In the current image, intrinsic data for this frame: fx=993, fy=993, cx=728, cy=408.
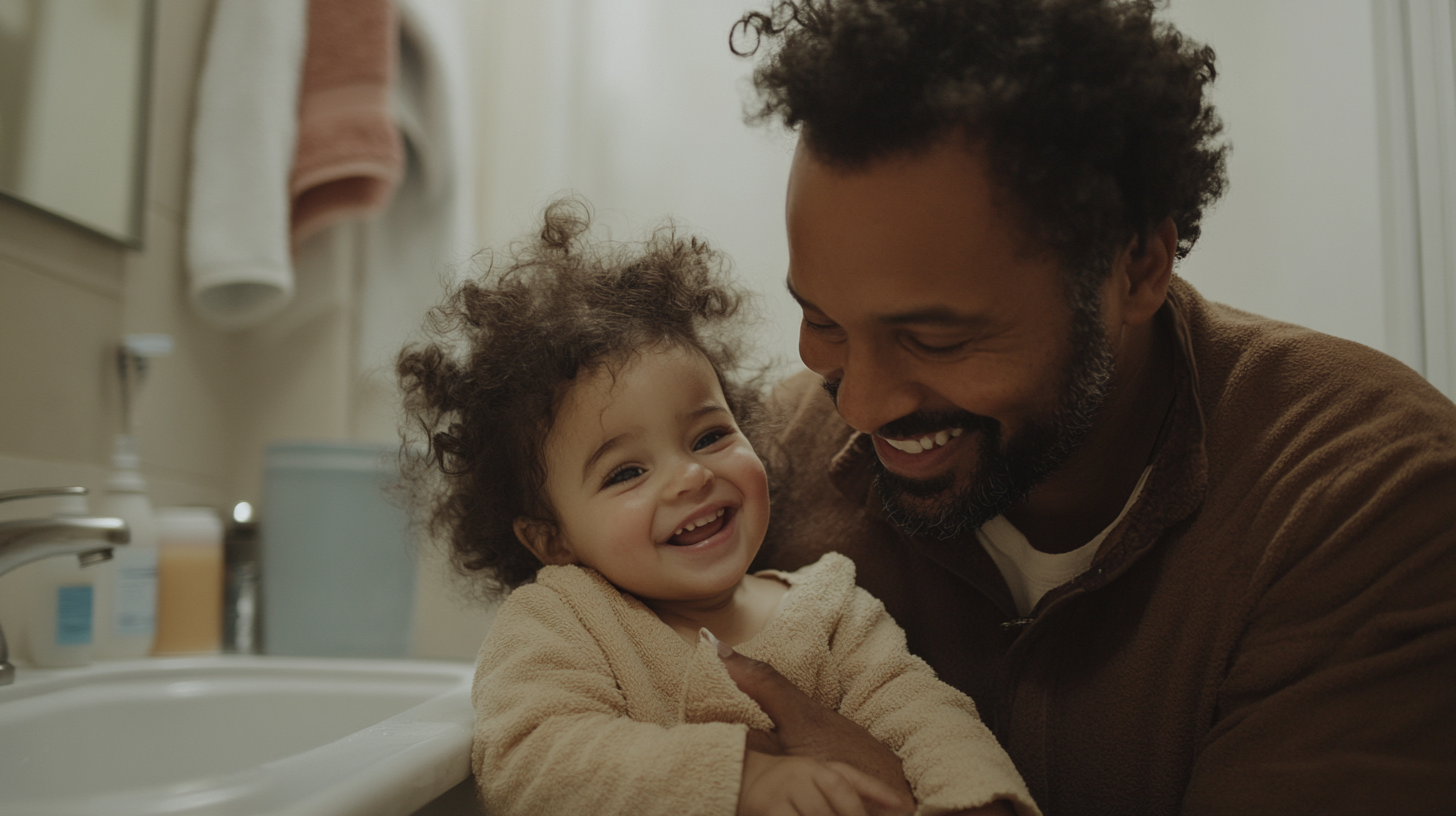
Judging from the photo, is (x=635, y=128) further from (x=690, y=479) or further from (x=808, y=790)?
(x=808, y=790)

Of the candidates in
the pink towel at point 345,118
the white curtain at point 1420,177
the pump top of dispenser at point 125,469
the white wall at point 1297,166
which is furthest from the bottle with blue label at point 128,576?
the white curtain at point 1420,177

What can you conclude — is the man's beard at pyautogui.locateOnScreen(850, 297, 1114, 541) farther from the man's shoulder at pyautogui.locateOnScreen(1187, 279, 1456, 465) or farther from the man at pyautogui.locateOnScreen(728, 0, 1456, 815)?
the man's shoulder at pyautogui.locateOnScreen(1187, 279, 1456, 465)

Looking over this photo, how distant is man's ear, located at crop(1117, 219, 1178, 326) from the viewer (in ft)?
3.07

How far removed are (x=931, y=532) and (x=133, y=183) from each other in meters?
1.14

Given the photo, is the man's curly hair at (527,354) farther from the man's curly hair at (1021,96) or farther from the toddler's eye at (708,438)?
the man's curly hair at (1021,96)

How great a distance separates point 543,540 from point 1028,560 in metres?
0.50

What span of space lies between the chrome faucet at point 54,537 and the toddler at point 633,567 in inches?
12.3

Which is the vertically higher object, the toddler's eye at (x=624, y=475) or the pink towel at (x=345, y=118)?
the pink towel at (x=345, y=118)

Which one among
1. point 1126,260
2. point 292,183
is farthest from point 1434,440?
point 292,183

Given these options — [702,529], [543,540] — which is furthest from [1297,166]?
[543,540]

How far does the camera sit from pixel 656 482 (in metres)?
0.92

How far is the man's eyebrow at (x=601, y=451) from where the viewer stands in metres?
0.93

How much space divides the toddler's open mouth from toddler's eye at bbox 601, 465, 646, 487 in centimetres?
7

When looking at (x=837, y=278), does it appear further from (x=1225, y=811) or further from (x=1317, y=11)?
(x=1317, y=11)
